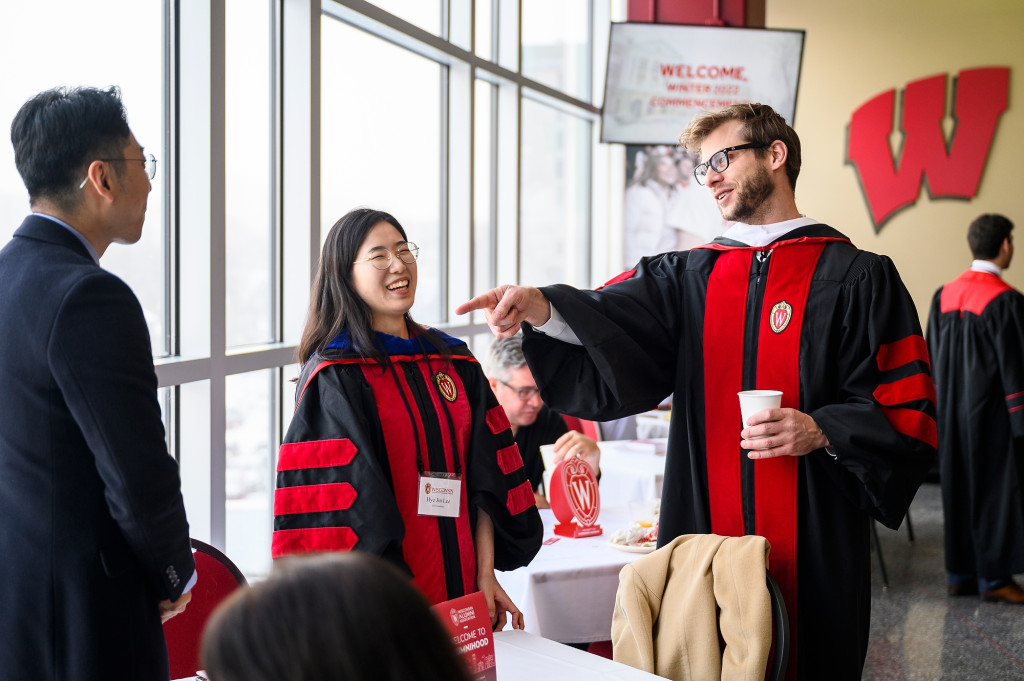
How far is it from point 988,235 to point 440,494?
418 centimetres

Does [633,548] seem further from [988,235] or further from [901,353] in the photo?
[988,235]

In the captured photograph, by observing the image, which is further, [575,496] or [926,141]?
[926,141]

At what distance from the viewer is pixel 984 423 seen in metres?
4.86

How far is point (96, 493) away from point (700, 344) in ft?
4.44

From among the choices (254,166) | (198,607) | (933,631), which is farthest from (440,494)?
(933,631)

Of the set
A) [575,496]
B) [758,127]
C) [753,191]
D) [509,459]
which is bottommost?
[575,496]

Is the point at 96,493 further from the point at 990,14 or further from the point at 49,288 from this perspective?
the point at 990,14

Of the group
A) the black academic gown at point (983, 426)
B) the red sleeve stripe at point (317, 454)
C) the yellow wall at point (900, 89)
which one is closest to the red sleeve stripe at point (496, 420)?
the red sleeve stripe at point (317, 454)

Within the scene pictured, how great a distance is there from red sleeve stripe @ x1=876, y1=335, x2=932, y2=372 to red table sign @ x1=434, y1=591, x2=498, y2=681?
3.68ft

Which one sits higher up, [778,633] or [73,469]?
[73,469]

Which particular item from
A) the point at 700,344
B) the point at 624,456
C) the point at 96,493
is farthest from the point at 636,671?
the point at 624,456

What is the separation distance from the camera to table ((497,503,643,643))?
251 centimetres

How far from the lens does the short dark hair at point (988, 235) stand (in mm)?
4969

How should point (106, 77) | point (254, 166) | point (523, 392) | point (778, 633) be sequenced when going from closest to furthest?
point (778, 633) → point (106, 77) → point (254, 166) → point (523, 392)
